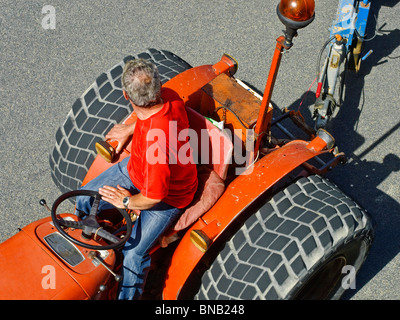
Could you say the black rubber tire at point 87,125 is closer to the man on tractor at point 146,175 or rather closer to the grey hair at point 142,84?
the man on tractor at point 146,175

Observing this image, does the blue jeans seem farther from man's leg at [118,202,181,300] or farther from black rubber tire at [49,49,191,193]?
black rubber tire at [49,49,191,193]

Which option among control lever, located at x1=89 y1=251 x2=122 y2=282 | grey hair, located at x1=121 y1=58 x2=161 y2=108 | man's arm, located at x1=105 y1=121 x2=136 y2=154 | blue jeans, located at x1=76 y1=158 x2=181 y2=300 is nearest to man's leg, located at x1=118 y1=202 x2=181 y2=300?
blue jeans, located at x1=76 y1=158 x2=181 y2=300

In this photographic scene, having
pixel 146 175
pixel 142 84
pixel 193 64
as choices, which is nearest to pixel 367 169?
pixel 193 64

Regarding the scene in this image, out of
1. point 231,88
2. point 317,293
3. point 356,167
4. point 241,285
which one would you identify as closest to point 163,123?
point 231,88

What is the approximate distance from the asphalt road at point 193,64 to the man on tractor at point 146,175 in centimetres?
127

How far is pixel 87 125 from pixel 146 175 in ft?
3.25

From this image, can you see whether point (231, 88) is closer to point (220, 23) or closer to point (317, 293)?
point (317, 293)

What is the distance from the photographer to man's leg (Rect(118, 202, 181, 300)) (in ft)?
8.87

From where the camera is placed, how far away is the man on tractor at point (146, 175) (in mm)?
2402

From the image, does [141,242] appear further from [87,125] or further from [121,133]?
[87,125]

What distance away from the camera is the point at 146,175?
2443 millimetres

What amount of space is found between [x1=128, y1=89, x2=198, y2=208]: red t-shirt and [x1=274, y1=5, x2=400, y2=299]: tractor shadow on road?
1532 mm

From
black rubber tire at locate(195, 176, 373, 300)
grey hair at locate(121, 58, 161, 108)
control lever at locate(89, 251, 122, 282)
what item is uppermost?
grey hair at locate(121, 58, 161, 108)

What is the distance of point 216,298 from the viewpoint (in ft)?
8.38
